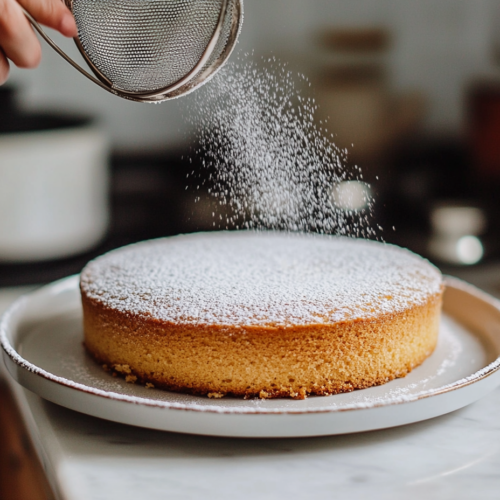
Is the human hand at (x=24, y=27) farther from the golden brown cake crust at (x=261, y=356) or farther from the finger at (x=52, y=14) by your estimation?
the golden brown cake crust at (x=261, y=356)

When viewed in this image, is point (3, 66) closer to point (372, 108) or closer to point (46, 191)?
point (46, 191)

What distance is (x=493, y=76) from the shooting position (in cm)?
232

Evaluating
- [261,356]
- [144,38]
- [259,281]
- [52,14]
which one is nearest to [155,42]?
[144,38]

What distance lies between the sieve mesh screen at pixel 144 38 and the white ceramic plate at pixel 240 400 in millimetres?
423

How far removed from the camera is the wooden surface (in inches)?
34.8

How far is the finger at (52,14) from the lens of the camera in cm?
82

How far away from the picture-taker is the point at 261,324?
2.64 ft

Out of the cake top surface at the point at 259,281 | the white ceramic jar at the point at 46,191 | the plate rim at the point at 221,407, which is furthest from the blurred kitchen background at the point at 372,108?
the plate rim at the point at 221,407

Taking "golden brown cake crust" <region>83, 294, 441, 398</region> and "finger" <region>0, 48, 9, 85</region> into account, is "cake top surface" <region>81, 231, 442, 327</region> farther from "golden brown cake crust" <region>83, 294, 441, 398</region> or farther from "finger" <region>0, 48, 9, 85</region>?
"finger" <region>0, 48, 9, 85</region>

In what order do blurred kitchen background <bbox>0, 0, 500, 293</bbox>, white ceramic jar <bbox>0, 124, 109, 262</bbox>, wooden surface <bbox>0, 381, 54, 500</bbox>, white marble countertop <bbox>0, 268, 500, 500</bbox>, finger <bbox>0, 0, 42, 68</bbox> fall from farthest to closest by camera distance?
blurred kitchen background <bbox>0, 0, 500, 293</bbox> < white ceramic jar <bbox>0, 124, 109, 262</bbox> < wooden surface <bbox>0, 381, 54, 500</bbox> < finger <bbox>0, 0, 42, 68</bbox> < white marble countertop <bbox>0, 268, 500, 500</bbox>

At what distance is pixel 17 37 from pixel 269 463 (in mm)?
600

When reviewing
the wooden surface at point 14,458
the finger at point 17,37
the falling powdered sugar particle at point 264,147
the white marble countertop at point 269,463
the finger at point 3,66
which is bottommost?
the wooden surface at point 14,458

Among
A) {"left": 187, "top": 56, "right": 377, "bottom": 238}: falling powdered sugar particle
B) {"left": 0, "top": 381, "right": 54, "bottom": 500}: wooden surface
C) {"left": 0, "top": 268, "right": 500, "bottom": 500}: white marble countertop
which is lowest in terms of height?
{"left": 0, "top": 381, "right": 54, "bottom": 500}: wooden surface

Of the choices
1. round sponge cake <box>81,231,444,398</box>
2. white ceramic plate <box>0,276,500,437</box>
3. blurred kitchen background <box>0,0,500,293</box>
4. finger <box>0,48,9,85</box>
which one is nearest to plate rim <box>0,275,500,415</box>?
white ceramic plate <box>0,276,500,437</box>
